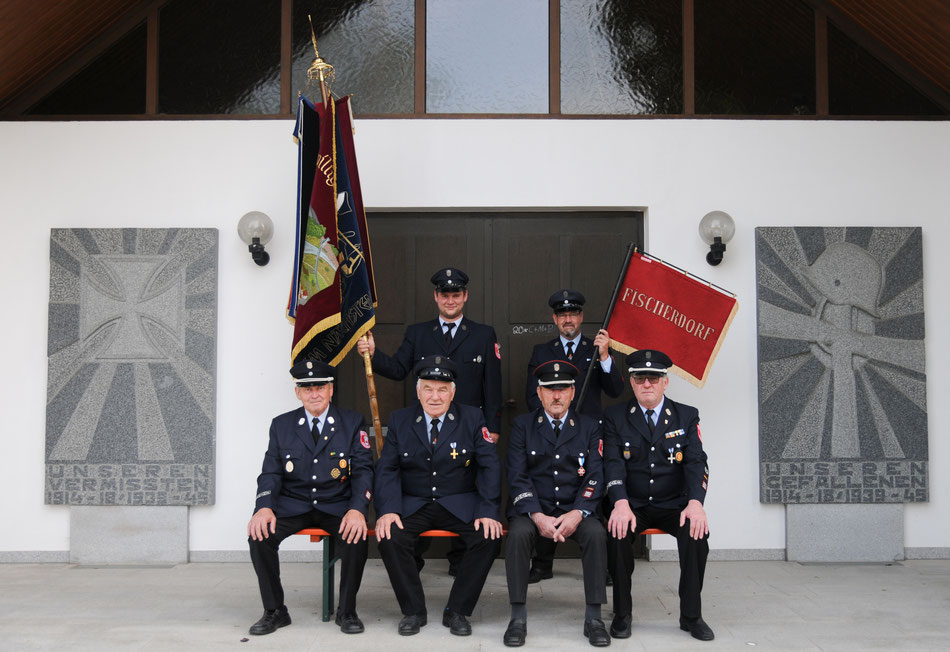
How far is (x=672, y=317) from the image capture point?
4680 mm

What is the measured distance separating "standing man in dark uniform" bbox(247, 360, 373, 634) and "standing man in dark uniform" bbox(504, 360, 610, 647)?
0.70m

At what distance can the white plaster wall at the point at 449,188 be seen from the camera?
5160 mm

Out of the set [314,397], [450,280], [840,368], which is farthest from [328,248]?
[840,368]

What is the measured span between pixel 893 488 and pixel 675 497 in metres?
1.91

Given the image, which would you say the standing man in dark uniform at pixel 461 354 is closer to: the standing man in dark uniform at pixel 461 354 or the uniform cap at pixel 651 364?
the standing man in dark uniform at pixel 461 354

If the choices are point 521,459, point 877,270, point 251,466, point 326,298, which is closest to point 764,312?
point 877,270

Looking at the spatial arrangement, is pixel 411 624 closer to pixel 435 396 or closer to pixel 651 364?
pixel 435 396

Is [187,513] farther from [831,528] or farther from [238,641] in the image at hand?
[831,528]

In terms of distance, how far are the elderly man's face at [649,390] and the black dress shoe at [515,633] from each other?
3.77ft

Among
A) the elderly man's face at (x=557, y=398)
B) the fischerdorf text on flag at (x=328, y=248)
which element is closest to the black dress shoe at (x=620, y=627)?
the elderly man's face at (x=557, y=398)

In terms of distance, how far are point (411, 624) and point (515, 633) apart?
48 cm

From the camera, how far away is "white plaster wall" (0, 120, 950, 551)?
203 inches

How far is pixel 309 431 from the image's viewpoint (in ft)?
13.3

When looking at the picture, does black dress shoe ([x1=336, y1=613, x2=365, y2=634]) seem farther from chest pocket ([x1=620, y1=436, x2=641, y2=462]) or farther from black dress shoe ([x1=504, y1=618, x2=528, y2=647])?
chest pocket ([x1=620, y1=436, x2=641, y2=462])
